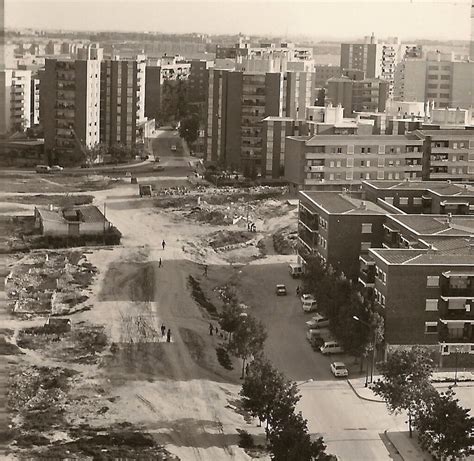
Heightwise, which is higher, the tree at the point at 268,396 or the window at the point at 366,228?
the window at the point at 366,228

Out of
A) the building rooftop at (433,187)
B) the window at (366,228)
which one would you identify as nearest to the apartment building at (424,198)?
the building rooftop at (433,187)

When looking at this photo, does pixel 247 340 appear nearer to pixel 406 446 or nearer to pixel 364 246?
pixel 406 446

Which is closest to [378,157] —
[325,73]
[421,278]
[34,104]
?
[421,278]

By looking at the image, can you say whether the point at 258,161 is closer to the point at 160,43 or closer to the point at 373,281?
the point at 160,43

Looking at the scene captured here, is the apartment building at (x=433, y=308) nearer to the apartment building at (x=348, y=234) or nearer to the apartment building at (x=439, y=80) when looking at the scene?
the apartment building at (x=348, y=234)

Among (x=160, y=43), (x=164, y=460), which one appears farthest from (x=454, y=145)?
(x=164, y=460)
